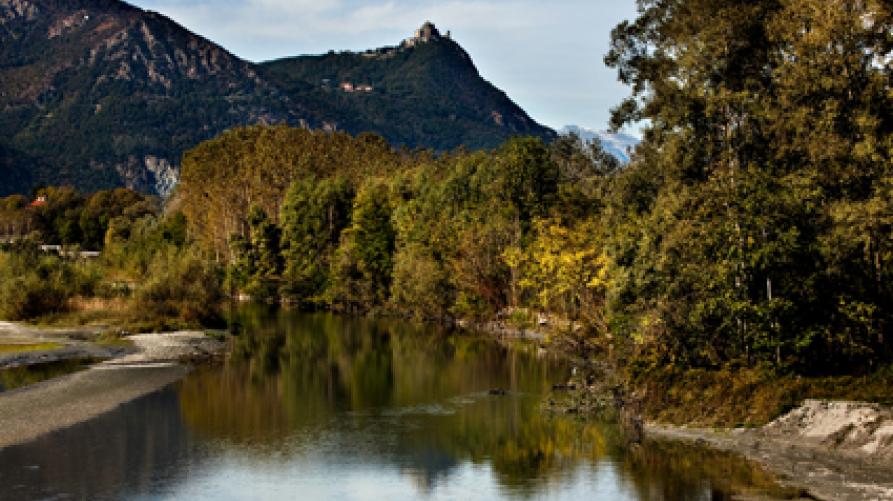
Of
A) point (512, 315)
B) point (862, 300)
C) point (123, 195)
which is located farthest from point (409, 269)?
point (123, 195)

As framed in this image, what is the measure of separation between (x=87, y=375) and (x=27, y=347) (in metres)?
9.34

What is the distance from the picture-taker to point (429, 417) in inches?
1569

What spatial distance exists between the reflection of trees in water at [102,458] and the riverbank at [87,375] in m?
1.37

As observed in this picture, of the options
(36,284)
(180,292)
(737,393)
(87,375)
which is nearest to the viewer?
Answer: (737,393)

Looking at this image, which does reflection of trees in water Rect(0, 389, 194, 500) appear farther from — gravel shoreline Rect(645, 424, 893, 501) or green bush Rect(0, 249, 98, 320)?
green bush Rect(0, 249, 98, 320)

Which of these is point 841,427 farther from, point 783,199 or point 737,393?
point 783,199

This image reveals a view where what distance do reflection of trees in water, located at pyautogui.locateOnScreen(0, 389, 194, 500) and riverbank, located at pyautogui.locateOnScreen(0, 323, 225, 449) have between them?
1374mm

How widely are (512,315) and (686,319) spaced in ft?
113

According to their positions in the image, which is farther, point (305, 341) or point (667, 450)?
point (305, 341)

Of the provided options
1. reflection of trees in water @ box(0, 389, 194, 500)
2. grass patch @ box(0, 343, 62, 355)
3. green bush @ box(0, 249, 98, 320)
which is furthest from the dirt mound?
green bush @ box(0, 249, 98, 320)

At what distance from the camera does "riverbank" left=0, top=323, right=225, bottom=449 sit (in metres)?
37.7

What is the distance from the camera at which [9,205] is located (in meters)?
199

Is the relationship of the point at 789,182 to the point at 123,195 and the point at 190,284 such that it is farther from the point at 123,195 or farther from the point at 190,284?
the point at 123,195

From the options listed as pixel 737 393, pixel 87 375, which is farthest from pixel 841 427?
pixel 87 375
